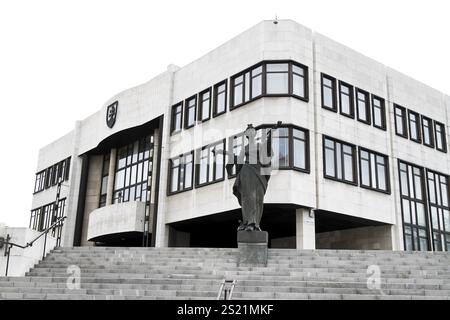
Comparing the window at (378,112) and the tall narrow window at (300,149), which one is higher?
the window at (378,112)

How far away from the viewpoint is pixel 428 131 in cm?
3338

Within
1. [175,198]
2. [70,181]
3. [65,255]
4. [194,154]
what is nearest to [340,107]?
[194,154]

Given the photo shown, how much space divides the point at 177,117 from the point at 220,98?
143 inches

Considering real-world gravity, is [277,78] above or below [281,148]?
above

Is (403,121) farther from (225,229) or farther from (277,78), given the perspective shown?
(225,229)

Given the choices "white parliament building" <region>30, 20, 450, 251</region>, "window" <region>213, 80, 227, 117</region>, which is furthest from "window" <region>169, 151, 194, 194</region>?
"window" <region>213, 80, 227, 117</region>

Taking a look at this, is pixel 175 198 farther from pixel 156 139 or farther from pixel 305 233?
pixel 305 233

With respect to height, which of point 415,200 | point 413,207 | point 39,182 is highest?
point 39,182

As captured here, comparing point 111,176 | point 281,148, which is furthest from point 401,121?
point 111,176

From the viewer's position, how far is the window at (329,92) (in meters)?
28.1

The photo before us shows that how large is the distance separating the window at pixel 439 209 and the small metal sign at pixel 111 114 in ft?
Answer: 64.2

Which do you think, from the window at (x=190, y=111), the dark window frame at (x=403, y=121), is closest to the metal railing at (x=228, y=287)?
the window at (x=190, y=111)

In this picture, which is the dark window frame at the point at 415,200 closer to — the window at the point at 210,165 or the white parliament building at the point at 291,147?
the white parliament building at the point at 291,147

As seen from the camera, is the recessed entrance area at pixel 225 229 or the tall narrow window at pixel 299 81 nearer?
the tall narrow window at pixel 299 81
